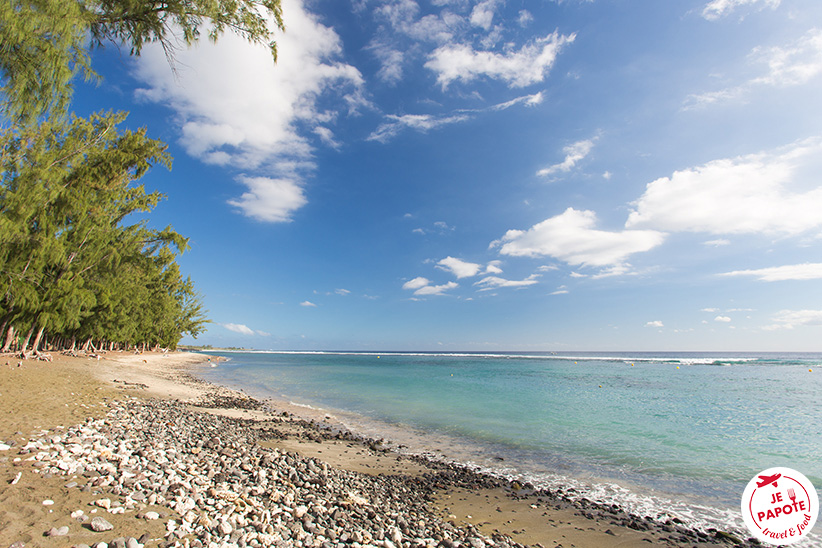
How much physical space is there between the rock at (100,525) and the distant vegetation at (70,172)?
26.8 ft

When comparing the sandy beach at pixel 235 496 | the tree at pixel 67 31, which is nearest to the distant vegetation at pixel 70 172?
the tree at pixel 67 31

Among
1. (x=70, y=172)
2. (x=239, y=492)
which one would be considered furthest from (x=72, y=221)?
(x=239, y=492)

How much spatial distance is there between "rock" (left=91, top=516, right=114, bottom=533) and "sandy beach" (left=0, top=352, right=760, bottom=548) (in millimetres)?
16

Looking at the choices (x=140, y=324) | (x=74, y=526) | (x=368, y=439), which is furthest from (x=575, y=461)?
(x=140, y=324)

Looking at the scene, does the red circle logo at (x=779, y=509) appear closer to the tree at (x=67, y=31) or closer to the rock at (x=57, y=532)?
the rock at (x=57, y=532)

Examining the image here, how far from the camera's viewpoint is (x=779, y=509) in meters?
6.91

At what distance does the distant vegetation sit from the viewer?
6.71 m

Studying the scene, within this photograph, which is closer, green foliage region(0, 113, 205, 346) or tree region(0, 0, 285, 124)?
tree region(0, 0, 285, 124)

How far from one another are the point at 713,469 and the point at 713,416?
10.3 m

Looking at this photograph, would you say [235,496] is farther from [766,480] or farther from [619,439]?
[619,439]

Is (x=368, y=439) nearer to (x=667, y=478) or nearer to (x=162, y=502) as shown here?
(x=162, y=502)

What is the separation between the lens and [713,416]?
17547mm

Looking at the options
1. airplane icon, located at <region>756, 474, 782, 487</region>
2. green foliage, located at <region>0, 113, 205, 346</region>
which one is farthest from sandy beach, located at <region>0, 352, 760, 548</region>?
green foliage, located at <region>0, 113, 205, 346</region>

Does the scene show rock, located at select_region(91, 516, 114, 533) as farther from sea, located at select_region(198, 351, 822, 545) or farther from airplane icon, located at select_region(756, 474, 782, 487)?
airplane icon, located at select_region(756, 474, 782, 487)
